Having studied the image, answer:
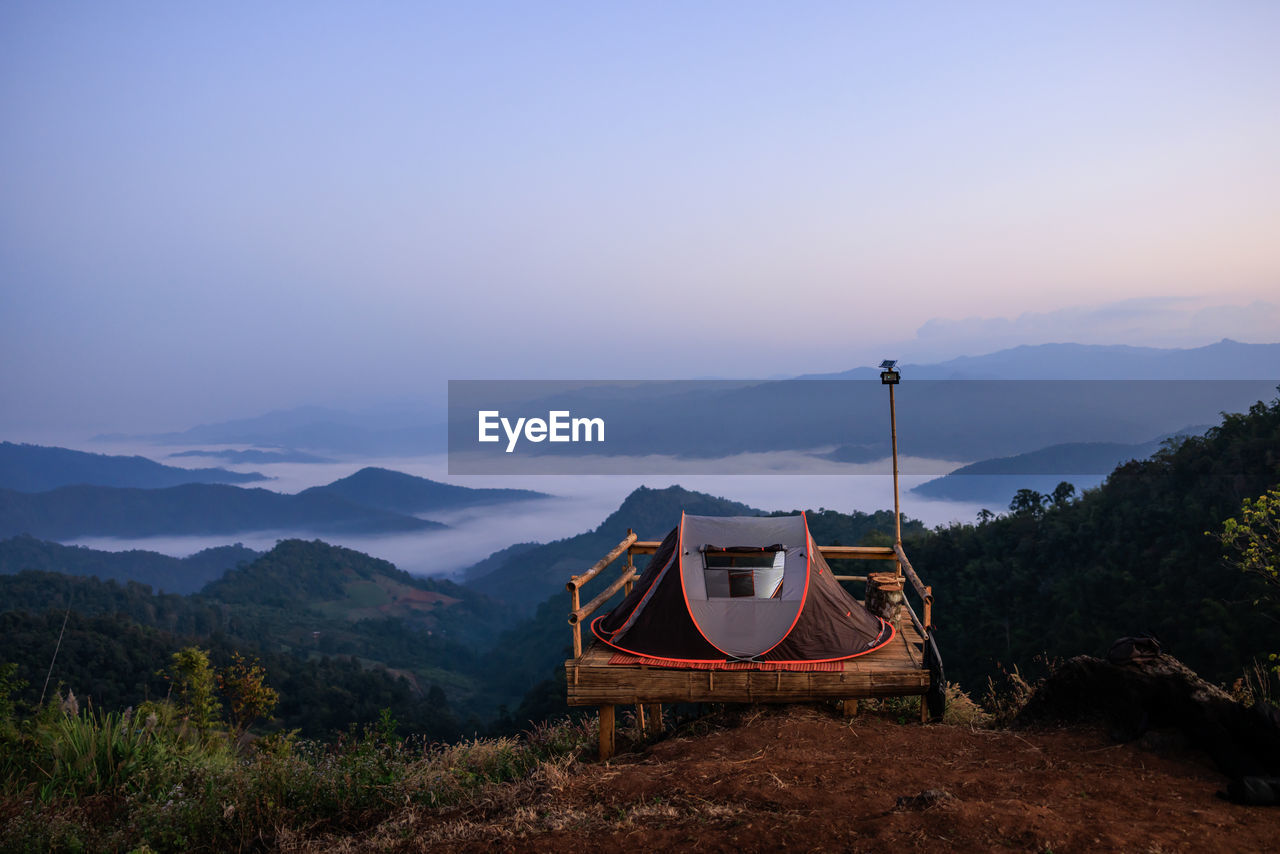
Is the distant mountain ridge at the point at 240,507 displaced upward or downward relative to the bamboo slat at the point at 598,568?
downward

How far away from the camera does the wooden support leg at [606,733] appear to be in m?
6.80

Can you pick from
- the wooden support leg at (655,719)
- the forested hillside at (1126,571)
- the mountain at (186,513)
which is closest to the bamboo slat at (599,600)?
the wooden support leg at (655,719)

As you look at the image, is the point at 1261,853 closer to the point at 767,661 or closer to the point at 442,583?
the point at 767,661

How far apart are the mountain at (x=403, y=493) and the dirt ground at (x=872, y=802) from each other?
14094cm

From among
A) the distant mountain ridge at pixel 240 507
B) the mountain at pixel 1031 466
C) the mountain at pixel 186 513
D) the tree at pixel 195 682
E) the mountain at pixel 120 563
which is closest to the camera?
the tree at pixel 195 682

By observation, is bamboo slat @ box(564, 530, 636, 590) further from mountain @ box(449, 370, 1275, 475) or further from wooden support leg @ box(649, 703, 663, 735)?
mountain @ box(449, 370, 1275, 475)

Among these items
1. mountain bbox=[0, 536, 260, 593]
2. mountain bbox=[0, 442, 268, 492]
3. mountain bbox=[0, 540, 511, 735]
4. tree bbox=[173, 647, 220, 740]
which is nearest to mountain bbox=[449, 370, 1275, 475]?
mountain bbox=[0, 540, 511, 735]

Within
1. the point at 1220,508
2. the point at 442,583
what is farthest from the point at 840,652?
the point at 442,583

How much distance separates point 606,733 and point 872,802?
2.89m

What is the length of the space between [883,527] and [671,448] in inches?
985

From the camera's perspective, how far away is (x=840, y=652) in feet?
22.2

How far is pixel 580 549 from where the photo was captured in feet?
284

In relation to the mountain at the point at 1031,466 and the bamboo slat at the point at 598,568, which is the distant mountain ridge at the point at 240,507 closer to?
the mountain at the point at 1031,466

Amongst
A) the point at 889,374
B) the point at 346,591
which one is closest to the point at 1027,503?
the point at 889,374
